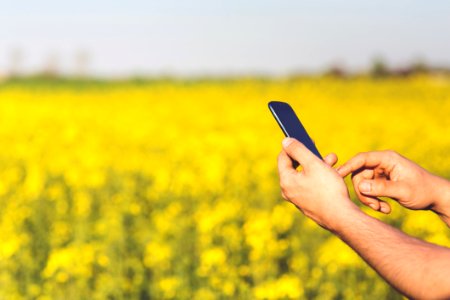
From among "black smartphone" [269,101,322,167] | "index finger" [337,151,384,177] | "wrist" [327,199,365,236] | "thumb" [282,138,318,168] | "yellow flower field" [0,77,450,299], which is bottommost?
"wrist" [327,199,365,236]

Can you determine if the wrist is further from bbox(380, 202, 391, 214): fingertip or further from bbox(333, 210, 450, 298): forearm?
bbox(380, 202, 391, 214): fingertip

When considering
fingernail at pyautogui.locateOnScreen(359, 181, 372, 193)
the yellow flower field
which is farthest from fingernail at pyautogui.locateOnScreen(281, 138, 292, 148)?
the yellow flower field

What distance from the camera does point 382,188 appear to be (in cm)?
180

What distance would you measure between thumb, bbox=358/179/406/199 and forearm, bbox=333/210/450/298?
310 millimetres

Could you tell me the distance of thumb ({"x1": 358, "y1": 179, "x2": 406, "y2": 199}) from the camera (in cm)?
177

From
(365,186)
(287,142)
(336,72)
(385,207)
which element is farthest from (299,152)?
(336,72)

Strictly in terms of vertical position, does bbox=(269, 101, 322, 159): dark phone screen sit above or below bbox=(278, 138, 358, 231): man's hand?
above

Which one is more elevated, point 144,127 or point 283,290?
point 144,127

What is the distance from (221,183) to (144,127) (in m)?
3.21

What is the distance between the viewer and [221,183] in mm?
6012

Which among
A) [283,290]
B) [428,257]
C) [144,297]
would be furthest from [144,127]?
[428,257]

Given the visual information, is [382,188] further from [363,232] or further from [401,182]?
[363,232]

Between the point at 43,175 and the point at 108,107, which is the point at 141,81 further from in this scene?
the point at 43,175

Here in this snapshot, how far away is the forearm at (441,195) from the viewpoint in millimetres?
1841
